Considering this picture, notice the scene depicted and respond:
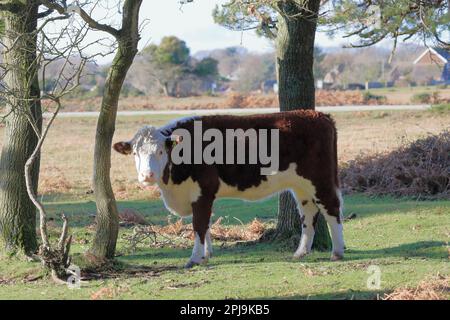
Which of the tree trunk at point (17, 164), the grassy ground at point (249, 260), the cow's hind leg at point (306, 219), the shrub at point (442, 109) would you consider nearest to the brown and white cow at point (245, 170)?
the cow's hind leg at point (306, 219)

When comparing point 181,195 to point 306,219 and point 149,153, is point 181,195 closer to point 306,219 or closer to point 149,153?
point 149,153

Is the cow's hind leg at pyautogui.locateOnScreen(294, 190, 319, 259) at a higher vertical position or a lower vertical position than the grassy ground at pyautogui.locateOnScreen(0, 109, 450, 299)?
higher

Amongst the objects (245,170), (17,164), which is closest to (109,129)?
(17,164)

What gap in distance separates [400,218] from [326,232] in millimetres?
2803

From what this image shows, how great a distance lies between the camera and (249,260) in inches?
432

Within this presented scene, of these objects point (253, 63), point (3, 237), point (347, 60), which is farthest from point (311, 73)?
point (253, 63)

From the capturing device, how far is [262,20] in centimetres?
1333

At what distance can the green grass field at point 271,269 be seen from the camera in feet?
28.5

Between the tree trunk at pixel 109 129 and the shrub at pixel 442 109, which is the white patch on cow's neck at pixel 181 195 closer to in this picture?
the tree trunk at pixel 109 129

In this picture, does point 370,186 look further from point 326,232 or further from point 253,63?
point 253,63

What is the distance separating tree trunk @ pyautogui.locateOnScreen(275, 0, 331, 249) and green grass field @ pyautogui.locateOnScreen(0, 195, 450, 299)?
63 centimetres

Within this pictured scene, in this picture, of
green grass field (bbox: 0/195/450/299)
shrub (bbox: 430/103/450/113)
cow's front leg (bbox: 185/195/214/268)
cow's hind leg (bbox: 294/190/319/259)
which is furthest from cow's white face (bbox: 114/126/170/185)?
shrub (bbox: 430/103/450/113)

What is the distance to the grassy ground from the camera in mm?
8781

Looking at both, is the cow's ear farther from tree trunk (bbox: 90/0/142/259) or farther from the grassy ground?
the grassy ground
